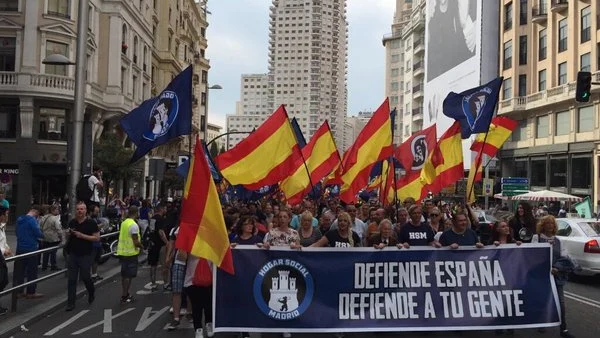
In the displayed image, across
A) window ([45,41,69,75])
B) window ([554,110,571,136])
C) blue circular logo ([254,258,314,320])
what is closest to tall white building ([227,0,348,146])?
window ([554,110,571,136])

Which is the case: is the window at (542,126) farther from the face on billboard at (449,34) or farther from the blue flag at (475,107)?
the blue flag at (475,107)

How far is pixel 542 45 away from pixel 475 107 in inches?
1546

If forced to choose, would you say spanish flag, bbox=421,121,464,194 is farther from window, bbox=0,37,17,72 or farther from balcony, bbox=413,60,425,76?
balcony, bbox=413,60,425,76

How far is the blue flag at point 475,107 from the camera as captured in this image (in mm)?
10891

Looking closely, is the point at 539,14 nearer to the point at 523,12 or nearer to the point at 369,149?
the point at 523,12

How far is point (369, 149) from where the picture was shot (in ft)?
41.3

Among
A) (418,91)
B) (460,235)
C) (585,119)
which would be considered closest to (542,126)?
(585,119)

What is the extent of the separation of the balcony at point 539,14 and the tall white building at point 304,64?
11939cm

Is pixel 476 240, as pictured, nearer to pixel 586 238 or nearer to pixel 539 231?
pixel 539 231

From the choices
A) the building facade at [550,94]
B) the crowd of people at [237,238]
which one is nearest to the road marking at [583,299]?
the crowd of people at [237,238]

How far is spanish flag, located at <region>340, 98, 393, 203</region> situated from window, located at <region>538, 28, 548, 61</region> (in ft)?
125

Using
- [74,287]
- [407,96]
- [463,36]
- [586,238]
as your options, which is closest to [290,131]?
[74,287]

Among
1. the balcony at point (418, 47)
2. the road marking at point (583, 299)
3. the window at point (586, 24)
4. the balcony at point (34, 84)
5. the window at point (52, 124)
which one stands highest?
the balcony at point (418, 47)

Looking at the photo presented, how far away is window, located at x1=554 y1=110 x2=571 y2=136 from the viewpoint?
42625mm
